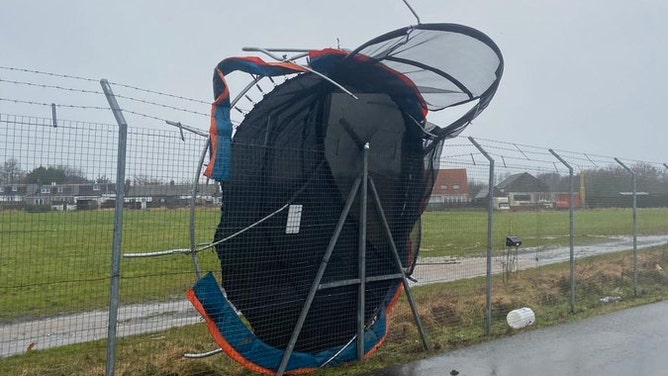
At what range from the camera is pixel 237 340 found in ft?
16.4

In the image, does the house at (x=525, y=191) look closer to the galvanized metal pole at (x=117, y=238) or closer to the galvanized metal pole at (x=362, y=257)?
the galvanized metal pole at (x=362, y=257)

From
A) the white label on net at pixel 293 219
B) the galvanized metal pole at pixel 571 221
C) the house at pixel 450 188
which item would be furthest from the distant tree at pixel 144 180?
the galvanized metal pole at pixel 571 221

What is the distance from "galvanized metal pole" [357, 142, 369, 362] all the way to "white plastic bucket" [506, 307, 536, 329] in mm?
2573

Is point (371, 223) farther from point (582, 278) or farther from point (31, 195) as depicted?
point (582, 278)

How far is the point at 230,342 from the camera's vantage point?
4957 millimetres

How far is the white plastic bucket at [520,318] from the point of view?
7578 mm

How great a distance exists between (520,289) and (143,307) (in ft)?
19.8

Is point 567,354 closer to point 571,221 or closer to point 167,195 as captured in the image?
point 571,221

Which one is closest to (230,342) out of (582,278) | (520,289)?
(520,289)

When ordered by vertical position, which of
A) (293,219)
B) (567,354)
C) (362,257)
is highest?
(293,219)

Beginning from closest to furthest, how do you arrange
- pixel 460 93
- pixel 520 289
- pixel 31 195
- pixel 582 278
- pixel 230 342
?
pixel 31 195
pixel 230 342
pixel 460 93
pixel 520 289
pixel 582 278

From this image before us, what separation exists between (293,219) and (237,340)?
1.17 meters

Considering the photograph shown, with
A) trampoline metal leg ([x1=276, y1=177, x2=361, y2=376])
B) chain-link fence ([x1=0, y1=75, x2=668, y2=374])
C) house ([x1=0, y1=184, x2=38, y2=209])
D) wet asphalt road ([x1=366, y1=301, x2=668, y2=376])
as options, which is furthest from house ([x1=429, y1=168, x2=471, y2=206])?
house ([x1=0, y1=184, x2=38, y2=209])

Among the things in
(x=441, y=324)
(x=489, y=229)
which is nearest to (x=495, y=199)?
(x=489, y=229)
